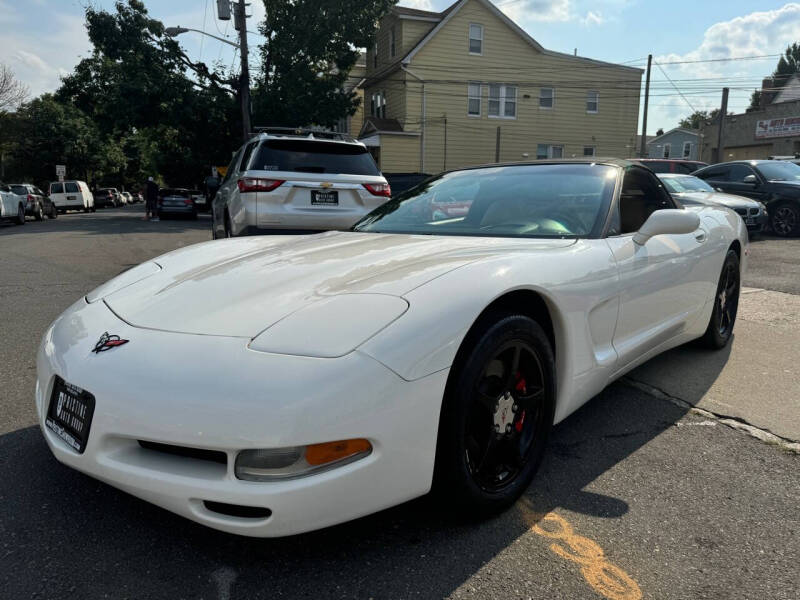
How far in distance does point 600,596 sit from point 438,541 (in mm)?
524

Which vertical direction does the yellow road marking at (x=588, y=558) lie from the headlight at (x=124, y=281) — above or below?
below

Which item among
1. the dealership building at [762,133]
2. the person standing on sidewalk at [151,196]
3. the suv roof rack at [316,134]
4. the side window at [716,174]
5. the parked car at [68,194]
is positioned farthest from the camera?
the parked car at [68,194]

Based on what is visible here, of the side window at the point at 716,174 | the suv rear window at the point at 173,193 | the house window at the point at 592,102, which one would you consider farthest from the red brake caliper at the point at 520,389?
the house window at the point at 592,102

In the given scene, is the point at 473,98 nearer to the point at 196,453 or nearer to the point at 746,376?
the point at 746,376

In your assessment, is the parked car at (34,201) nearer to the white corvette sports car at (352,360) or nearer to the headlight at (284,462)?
the white corvette sports car at (352,360)

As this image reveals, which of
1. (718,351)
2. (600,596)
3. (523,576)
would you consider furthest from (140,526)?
(718,351)

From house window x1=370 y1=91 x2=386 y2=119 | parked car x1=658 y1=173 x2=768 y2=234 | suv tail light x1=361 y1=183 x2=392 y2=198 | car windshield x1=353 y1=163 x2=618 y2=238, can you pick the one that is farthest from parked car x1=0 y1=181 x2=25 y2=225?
car windshield x1=353 y1=163 x2=618 y2=238

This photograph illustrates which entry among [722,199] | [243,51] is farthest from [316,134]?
→ [243,51]

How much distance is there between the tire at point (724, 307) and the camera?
4102mm

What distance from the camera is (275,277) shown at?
2354 mm

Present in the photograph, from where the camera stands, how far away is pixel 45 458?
8.18 feet

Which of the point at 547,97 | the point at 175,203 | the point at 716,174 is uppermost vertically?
the point at 547,97

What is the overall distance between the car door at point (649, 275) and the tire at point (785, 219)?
35.2 feet

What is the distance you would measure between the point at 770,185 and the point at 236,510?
46.6 ft
